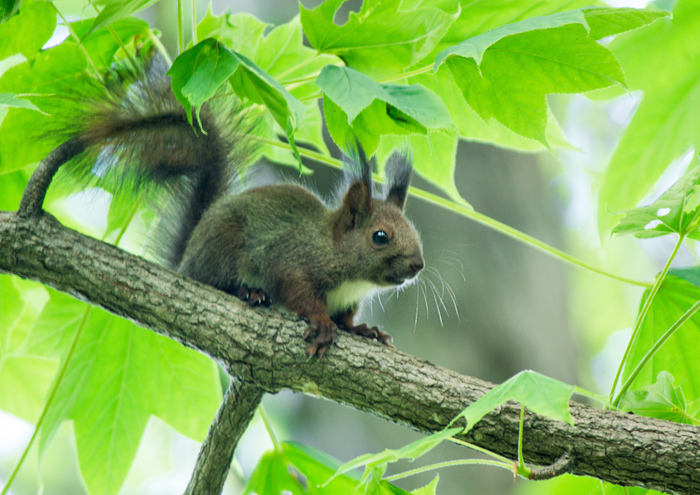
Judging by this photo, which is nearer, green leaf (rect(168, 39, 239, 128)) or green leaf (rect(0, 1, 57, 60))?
green leaf (rect(168, 39, 239, 128))

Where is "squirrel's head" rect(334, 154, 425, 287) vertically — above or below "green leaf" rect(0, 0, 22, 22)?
above

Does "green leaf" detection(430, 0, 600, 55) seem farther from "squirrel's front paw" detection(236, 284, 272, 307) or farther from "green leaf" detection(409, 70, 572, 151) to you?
"squirrel's front paw" detection(236, 284, 272, 307)

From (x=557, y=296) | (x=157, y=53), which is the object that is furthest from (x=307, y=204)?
(x=557, y=296)

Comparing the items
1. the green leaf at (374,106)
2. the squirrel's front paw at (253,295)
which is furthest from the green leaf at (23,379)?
the green leaf at (374,106)

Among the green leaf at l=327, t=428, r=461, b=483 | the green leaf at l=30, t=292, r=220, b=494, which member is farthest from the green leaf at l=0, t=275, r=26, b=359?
the green leaf at l=327, t=428, r=461, b=483

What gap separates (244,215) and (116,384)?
26.2 inches

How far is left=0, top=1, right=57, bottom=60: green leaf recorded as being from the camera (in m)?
1.33

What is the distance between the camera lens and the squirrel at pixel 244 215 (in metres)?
→ 1.71

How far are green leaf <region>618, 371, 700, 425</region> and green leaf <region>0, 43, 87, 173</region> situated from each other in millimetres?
1495

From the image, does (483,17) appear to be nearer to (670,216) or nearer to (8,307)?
(670,216)

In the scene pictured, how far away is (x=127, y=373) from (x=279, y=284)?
→ 0.53 metres

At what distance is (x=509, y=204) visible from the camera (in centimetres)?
332

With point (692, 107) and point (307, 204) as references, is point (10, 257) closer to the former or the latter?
point (307, 204)

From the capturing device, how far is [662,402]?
125 centimetres
